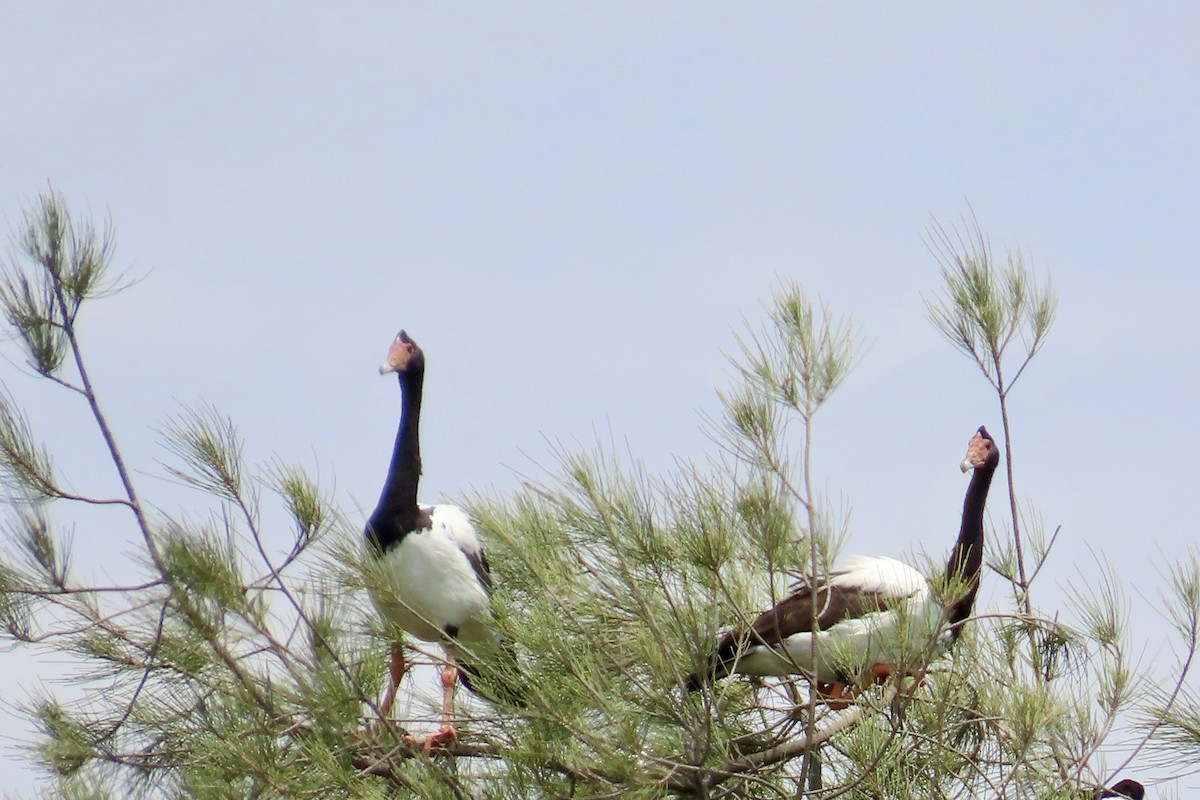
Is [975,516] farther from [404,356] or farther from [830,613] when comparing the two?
[404,356]

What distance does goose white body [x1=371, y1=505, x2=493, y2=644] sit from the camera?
3.87m

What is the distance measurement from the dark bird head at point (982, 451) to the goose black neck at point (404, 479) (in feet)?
4.98

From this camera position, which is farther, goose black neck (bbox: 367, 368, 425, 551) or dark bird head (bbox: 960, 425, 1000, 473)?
dark bird head (bbox: 960, 425, 1000, 473)

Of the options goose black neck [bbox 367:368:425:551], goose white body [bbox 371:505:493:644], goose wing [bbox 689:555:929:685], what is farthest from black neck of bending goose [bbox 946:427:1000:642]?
goose black neck [bbox 367:368:425:551]

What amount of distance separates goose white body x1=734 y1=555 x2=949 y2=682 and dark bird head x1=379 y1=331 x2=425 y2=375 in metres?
1.36

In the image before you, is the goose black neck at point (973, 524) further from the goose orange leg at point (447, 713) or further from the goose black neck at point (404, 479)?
the goose black neck at point (404, 479)

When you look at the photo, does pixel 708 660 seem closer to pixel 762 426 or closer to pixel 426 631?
pixel 762 426

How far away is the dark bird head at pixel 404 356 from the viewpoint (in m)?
4.33

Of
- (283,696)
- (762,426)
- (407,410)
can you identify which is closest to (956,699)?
(762,426)

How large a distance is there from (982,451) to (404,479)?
5.28ft

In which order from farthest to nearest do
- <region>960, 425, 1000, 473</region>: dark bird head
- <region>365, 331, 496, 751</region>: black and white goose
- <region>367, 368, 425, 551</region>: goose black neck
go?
<region>960, 425, 1000, 473</region>: dark bird head < <region>367, 368, 425, 551</region>: goose black neck < <region>365, 331, 496, 751</region>: black and white goose

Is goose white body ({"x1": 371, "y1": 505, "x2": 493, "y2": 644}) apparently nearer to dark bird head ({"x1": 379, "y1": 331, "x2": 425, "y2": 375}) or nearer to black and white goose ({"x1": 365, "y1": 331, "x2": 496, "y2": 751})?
black and white goose ({"x1": 365, "y1": 331, "x2": 496, "y2": 751})

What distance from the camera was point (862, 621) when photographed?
143 inches

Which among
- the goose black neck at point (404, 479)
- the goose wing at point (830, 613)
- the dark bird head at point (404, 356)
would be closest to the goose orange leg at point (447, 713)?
the goose black neck at point (404, 479)
